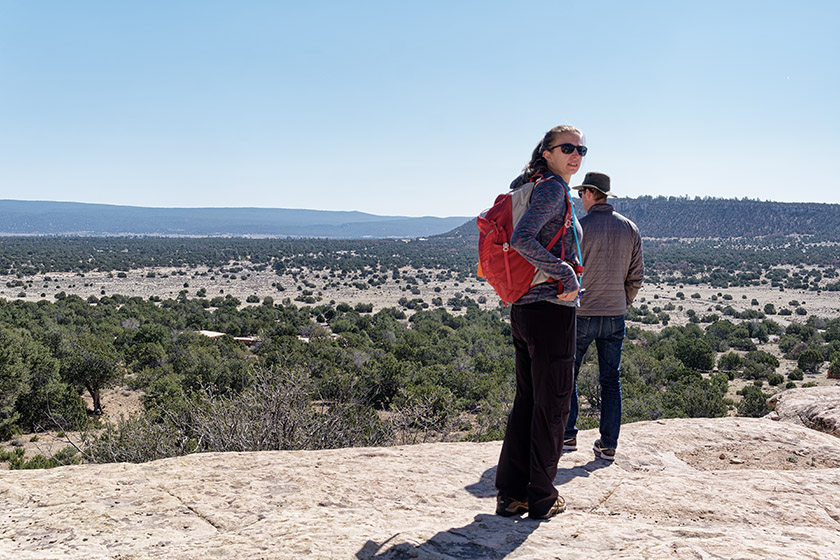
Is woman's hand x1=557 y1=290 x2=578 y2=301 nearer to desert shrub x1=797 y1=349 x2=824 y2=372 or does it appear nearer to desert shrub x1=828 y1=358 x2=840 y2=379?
desert shrub x1=828 y1=358 x2=840 y2=379

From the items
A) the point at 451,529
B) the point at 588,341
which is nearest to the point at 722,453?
the point at 588,341

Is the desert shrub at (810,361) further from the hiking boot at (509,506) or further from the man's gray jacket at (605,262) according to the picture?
the hiking boot at (509,506)

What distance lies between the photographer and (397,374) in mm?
15289

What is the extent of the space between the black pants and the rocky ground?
0.60ft

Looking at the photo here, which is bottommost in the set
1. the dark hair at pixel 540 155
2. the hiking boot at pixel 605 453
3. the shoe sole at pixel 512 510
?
the hiking boot at pixel 605 453

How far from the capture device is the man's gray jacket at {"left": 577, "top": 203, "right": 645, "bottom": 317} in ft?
12.7

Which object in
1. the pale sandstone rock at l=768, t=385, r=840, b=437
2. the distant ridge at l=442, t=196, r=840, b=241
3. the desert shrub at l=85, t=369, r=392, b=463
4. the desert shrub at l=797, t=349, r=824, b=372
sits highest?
the distant ridge at l=442, t=196, r=840, b=241

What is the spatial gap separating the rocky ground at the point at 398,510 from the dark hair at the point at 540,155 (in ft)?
5.61

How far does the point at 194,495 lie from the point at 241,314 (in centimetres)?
2759

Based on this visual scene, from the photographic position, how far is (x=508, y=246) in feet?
9.41

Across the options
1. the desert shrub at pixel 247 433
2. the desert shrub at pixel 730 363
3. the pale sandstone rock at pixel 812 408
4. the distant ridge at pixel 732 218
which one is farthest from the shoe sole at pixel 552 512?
the distant ridge at pixel 732 218

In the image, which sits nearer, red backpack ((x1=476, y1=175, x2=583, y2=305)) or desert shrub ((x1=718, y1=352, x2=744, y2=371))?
red backpack ((x1=476, y1=175, x2=583, y2=305))

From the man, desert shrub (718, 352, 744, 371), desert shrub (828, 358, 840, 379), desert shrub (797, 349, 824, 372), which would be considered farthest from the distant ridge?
the man

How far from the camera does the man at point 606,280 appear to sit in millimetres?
3865
